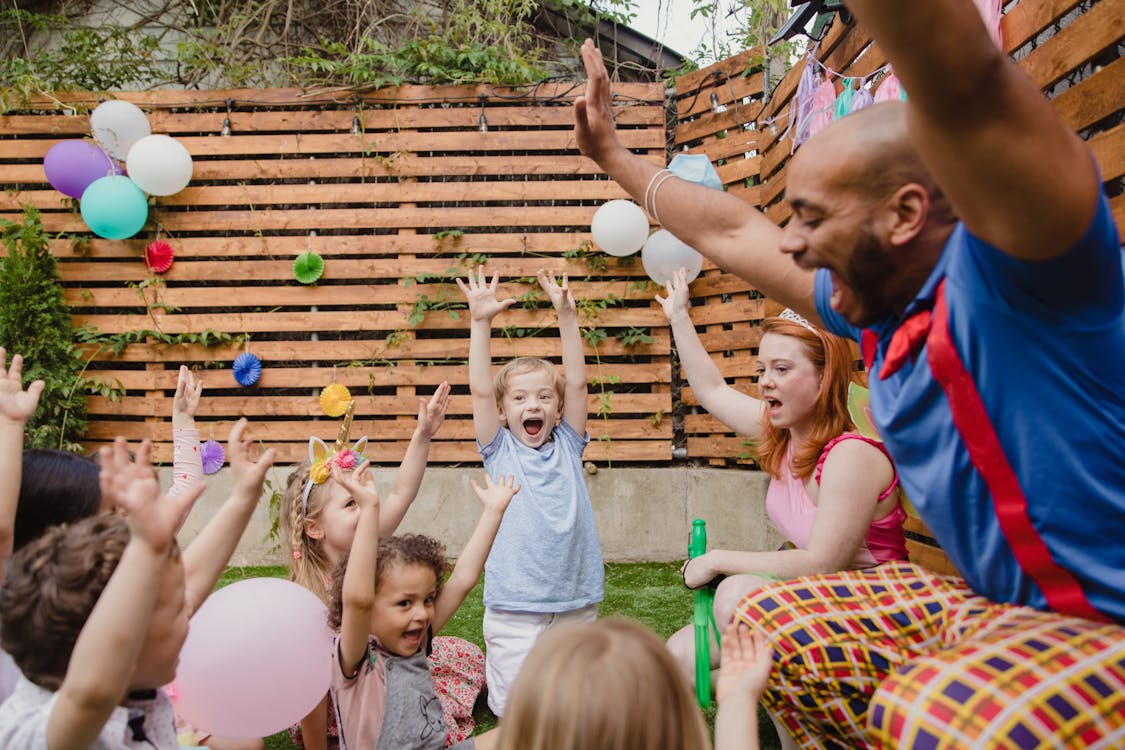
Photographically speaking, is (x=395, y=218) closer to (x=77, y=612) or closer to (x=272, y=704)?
(x=272, y=704)

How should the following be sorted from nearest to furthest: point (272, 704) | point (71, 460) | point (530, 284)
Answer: point (272, 704) < point (71, 460) < point (530, 284)

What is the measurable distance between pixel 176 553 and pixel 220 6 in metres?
6.80

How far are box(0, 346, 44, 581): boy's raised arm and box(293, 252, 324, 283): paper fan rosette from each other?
3577 mm

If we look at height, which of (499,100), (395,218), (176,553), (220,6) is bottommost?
(176,553)

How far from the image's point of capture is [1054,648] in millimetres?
1068

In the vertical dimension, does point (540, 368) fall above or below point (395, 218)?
below

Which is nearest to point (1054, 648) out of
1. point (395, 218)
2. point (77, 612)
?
point (77, 612)

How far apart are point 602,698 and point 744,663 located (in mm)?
423

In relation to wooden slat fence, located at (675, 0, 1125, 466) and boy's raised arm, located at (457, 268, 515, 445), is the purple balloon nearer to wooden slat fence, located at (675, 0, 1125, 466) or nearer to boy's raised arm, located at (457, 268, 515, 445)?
boy's raised arm, located at (457, 268, 515, 445)

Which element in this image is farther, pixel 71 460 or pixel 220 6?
pixel 220 6

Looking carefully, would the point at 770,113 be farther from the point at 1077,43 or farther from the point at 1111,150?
the point at 1111,150

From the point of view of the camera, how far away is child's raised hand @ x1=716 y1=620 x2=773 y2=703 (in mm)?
1396

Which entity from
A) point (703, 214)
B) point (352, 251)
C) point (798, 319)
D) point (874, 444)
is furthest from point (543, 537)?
point (352, 251)

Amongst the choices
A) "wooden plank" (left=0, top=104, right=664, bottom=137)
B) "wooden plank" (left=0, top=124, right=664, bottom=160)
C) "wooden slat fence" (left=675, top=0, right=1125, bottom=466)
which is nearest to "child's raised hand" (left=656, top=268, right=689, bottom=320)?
"wooden slat fence" (left=675, top=0, right=1125, bottom=466)
